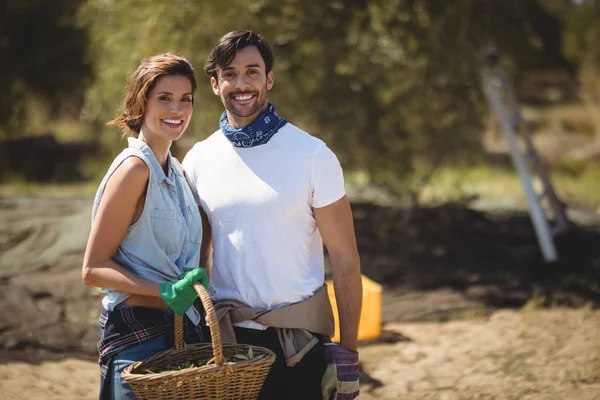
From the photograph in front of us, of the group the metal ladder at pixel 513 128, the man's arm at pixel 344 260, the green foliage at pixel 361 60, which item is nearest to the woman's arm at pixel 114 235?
the man's arm at pixel 344 260

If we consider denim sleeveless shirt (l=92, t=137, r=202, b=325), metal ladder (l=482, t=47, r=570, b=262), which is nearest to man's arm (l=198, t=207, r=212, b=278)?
denim sleeveless shirt (l=92, t=137, r=202, b=325)

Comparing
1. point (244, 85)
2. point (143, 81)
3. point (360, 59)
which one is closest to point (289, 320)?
point (244, 85)

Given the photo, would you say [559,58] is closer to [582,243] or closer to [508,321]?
[582,243]

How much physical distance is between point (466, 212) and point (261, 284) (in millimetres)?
7399

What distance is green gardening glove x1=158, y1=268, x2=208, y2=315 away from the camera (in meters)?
2.38

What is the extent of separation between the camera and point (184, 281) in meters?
2.38

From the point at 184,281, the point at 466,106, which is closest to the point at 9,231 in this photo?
the point at 466,106

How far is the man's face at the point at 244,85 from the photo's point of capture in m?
2.68

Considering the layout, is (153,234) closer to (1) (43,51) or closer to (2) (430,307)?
(2) (430,307)

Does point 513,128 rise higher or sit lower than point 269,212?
higher

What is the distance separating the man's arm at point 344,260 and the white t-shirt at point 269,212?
0.05 meters

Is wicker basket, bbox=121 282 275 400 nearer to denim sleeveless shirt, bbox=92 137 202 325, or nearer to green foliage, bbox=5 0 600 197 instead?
denim sleeveless shirt, bbox=92 137 202 325

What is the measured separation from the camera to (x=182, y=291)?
2.38 meters

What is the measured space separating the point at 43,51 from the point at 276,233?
38.1 ft
